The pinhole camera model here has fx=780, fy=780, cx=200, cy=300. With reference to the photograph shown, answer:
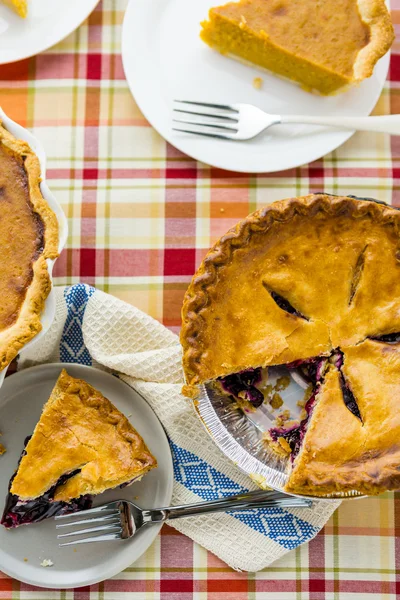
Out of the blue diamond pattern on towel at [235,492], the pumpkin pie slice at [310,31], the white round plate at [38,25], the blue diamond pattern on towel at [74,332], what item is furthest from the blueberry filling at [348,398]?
the white round plate at [38,25]

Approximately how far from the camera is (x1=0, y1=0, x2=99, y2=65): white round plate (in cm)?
341

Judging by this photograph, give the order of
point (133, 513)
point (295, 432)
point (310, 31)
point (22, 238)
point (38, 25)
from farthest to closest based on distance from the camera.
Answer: point (38, 25) < point (310, 31) < point (133, 513) < point (295, 432) < point (22, 238)

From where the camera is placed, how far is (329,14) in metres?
3.32

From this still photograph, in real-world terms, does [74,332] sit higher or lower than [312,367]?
higher

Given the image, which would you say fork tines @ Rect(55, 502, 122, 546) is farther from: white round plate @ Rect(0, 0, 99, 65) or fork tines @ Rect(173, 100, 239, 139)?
white round plate @ Rect(0, 0, 99, 65)

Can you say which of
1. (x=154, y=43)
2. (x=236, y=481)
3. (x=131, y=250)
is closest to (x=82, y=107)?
(x=154, y=43)

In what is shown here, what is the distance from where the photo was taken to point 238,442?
3.04 metres

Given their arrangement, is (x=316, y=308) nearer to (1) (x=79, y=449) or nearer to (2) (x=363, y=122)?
(2) (x=363, y=122)

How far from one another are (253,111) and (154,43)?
55 centimetres

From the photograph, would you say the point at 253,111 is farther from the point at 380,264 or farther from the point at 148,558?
the point at 148,558

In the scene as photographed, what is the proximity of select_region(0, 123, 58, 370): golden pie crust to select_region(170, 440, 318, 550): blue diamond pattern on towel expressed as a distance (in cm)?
92

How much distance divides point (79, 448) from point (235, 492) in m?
0.70

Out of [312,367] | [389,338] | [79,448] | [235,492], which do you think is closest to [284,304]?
[312,367]

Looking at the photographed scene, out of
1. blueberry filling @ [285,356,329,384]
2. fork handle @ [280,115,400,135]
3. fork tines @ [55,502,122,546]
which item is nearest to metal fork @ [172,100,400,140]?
fork handle @ [280,115,400,135]
